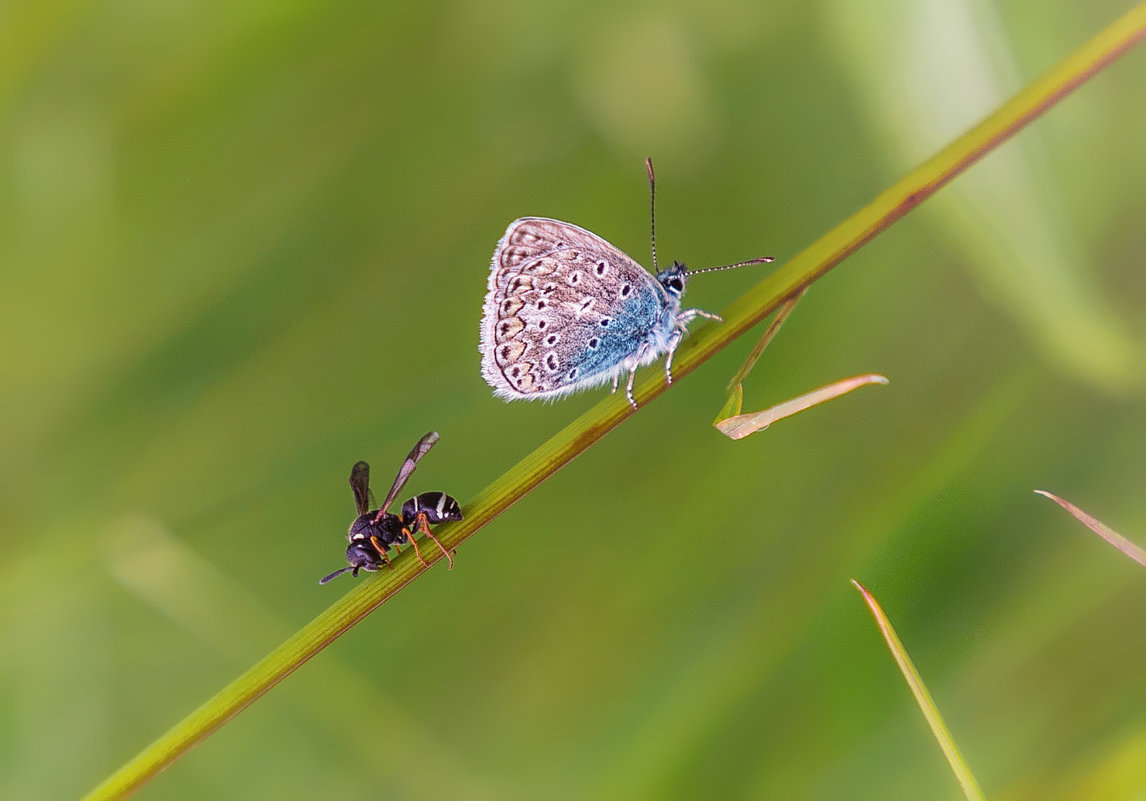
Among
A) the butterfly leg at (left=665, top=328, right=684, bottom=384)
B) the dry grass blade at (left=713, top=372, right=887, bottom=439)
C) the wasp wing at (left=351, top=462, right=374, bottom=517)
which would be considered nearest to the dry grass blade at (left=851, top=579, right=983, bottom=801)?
the dry grass blade at (left=713, top=372, right=887, bottom=439)

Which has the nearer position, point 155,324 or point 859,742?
point 859,742

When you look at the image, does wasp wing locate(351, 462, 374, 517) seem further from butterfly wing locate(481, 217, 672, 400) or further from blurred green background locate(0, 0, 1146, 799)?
butterfly wing locate(481, 217, 672, 400)

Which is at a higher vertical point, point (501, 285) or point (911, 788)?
point (501, 285)

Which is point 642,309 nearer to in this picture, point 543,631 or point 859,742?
point 543,631

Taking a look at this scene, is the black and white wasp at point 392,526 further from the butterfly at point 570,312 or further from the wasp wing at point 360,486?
the butterfly at point 570,312

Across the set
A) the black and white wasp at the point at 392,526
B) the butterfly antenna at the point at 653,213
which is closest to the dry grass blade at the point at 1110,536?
the butterfly antenna at the point at 653,213

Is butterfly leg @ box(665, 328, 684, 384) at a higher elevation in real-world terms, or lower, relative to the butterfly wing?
lower

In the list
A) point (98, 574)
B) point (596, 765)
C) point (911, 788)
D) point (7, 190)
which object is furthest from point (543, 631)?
point (7, 190)
